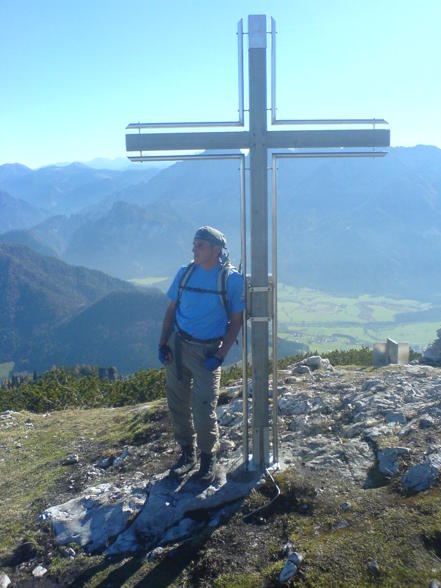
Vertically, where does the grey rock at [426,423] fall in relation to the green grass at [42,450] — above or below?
above

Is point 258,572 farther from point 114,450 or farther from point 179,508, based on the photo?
point 114,450

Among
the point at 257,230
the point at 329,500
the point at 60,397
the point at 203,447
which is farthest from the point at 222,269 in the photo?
the point at 60,397

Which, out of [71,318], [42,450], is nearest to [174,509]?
[42,450]

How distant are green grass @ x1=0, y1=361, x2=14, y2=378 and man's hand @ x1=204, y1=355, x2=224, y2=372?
13444cm

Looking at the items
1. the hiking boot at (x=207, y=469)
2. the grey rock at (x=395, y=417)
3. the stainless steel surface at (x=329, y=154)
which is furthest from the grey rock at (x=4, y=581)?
the stainless steel surface at (x=329, y=154)

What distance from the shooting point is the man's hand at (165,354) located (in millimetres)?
5578

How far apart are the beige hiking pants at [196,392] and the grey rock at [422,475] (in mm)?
1935

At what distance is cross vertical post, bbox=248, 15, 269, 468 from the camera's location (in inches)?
202

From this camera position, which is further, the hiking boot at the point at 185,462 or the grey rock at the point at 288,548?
the hiking boot at the point at 185,462

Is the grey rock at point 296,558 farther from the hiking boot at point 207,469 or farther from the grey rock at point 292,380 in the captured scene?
the grey rock at point 292,380

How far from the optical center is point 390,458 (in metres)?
5.36

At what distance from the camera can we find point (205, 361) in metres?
5.16

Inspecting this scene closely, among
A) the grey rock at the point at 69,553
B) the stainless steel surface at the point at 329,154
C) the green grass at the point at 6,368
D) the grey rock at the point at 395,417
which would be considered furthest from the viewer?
the green grass at the point at 6,368

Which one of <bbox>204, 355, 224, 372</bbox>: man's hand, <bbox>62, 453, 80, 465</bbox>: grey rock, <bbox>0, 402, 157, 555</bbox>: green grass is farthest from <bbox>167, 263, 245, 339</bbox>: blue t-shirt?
<bbox>62, 453, 80, 465</bbox>: grey rock
